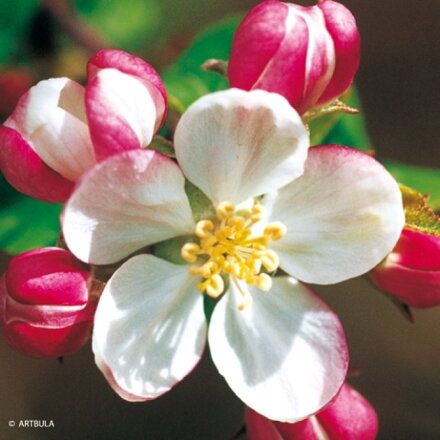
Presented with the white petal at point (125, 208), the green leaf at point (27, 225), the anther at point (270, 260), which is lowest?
the green leaf at point (27, 225)

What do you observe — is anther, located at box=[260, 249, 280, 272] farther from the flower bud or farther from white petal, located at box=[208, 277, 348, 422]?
the flower bud

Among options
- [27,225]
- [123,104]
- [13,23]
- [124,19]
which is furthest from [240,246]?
[124,19]

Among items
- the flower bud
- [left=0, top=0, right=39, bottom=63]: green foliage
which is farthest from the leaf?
[left=0, top=0, right=39, bottom=63]: green foliage

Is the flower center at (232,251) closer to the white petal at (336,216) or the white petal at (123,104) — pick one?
the white petal at (336,216)

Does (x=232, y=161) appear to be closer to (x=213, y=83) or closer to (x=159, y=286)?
(x=159, y=286)

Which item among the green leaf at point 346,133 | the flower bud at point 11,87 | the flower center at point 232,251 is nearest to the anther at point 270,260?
the flower center at point 232,251

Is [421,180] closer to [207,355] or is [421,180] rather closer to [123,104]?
[207,355]
